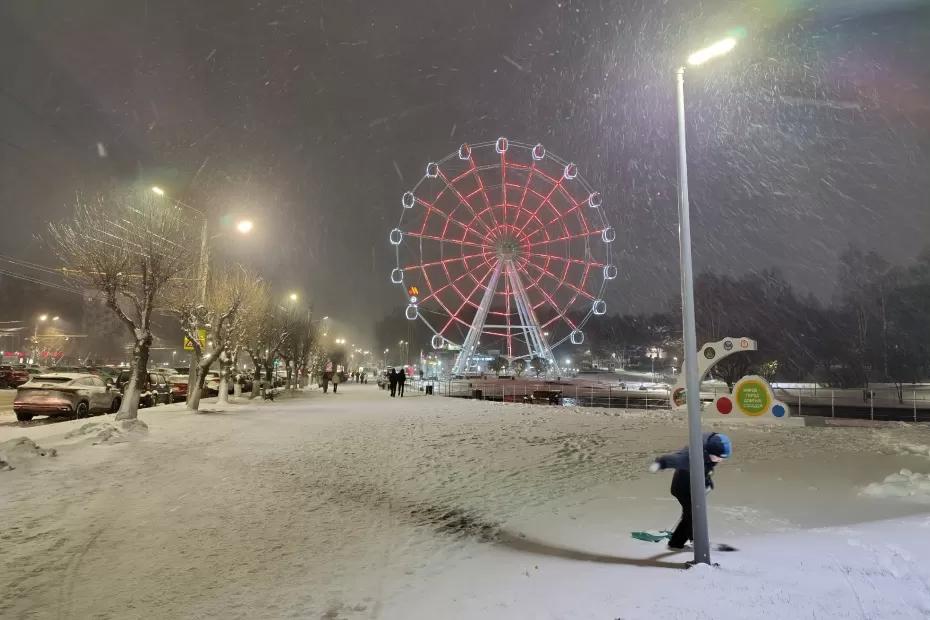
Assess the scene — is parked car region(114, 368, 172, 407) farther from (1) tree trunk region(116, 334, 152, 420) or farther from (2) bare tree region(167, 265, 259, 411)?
(1) tree trunk region(116, 334, 152, 420)

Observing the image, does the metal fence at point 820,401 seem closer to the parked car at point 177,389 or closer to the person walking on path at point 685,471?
the parked car at point 177,389

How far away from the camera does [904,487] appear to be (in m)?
8.52

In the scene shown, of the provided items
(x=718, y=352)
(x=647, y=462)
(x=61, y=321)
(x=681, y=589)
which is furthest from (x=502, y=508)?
(x=61, y=321)

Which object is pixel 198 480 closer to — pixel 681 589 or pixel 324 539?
pixel 324 539

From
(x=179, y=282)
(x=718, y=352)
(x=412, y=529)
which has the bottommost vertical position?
(x=412, y=529)

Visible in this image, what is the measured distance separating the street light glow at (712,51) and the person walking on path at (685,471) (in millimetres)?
3635

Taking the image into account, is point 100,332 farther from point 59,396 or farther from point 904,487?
point 904,487

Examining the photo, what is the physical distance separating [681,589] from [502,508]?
3.54 meters

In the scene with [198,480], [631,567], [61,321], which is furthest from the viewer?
[61,321]

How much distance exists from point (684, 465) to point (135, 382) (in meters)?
14.3

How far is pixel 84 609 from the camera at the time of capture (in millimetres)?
4516

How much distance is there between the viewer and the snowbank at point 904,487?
8.20 meters

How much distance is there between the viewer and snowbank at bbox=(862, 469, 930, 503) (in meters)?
8.20

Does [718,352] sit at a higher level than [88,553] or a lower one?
higher
